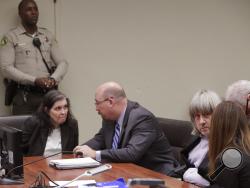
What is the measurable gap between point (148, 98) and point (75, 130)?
2.39 m

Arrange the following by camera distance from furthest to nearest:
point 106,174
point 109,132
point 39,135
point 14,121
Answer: point 14,121 < point 39,135 < point 109,132 < point 106,174

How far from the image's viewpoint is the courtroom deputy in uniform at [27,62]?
5191mm

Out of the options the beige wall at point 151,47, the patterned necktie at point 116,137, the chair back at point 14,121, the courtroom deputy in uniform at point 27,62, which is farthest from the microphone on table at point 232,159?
the beige wall at point 151,47

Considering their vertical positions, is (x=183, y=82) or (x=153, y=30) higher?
(x=153, y=30)

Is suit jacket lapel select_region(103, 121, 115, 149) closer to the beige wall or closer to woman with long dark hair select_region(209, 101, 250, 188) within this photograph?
woman with long dark hair select_region(209, 101, 250, 188)

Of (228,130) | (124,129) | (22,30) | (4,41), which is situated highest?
(22,30)

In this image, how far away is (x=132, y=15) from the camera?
6.09m

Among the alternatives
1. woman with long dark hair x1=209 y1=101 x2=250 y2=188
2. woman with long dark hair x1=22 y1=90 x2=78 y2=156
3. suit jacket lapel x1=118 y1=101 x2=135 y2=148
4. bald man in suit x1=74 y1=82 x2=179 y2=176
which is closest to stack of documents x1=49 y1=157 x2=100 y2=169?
bald man in suit x1=74 y1=82 x2=179 y2=176

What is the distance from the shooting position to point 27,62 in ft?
17.3

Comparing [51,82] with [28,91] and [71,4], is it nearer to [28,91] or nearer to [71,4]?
[28,91]

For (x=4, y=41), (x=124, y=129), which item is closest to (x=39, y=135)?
(x=124, y=129)

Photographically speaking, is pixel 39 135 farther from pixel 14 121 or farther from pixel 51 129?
pixel 14 121

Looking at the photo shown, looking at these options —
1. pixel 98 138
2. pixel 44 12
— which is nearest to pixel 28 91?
pixel 44 12

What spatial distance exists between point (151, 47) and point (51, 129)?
259 cm
